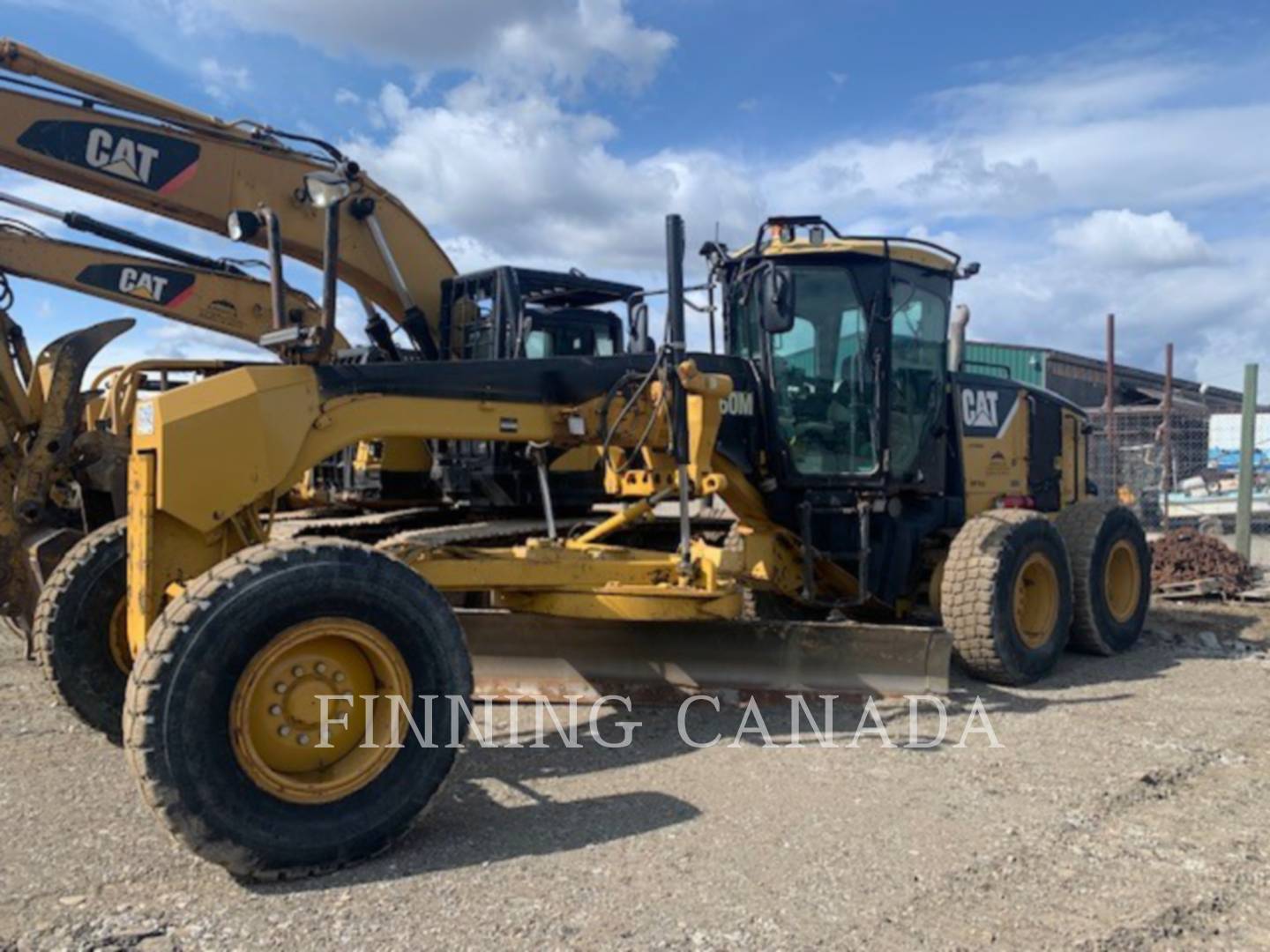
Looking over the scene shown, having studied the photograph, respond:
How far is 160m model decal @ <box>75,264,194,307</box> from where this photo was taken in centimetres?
848

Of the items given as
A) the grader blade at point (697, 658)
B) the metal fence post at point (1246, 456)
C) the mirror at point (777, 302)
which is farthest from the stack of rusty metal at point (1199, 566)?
the mirror at point (777, 302)

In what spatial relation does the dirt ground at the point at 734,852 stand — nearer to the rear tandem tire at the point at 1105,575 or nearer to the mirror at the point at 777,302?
the rear tandem tire at the point at 1105,575

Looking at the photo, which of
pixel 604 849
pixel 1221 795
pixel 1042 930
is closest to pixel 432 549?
pixel 604 849

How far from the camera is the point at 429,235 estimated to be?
29.2ft

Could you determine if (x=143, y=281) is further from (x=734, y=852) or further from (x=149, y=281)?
(x=734, y=852)

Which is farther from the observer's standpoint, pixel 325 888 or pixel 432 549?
pixel 432 549

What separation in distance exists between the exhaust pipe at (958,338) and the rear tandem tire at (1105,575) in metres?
1.38

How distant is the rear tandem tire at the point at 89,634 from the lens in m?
5.39

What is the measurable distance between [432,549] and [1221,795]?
364cm

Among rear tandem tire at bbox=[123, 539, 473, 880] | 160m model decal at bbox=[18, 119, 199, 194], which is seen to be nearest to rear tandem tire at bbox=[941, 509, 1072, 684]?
rear tandem tire at bbox=[123, 539, 473, 880]

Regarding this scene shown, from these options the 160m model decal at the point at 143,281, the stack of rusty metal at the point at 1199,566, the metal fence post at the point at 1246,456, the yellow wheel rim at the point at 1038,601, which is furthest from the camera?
the metal fence post at the point at 1246,456

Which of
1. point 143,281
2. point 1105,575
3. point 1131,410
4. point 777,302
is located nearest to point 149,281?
point 143,281

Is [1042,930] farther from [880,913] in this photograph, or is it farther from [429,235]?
[429,235]

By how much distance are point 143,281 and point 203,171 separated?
139 centimetres
